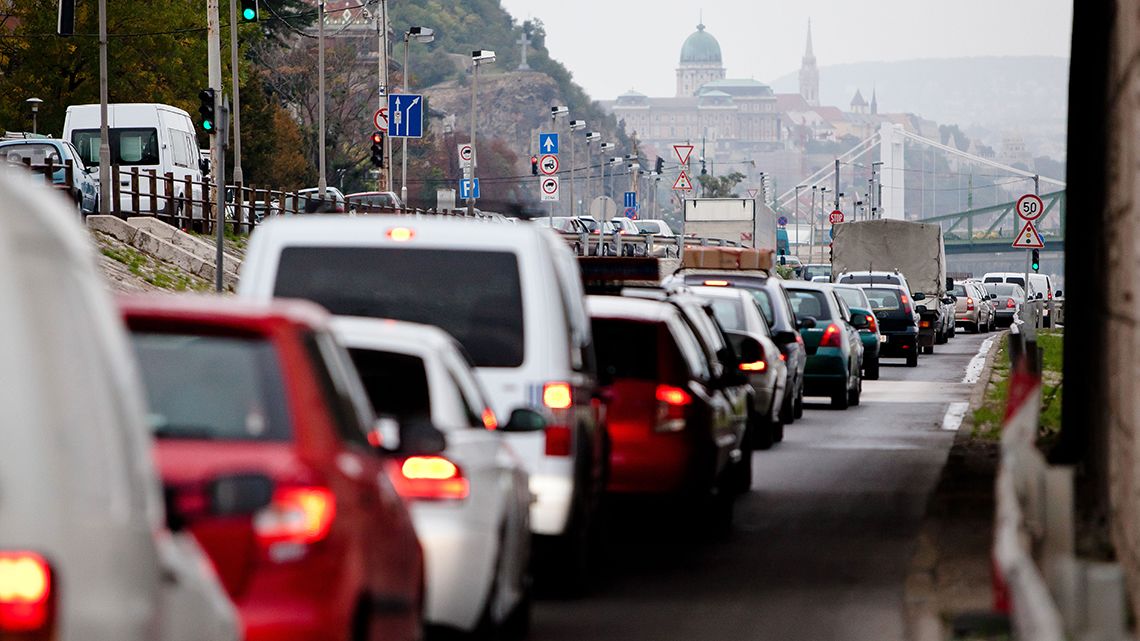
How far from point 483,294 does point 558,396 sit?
58cm

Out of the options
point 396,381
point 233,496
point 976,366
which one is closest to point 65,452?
point 233,496

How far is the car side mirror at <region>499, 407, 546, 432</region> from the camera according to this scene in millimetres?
9703

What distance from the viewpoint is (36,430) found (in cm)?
381

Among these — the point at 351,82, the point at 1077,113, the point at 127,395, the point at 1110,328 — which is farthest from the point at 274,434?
the point at 351,82

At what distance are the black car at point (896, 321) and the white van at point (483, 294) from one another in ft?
103

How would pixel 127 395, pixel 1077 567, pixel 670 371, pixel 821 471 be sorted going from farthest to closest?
pixel 821 471 < pixel 670 371 < pixel 1077 567 < pixel 127 395

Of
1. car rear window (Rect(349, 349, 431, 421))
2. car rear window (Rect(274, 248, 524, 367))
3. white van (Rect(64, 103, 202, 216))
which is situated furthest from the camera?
white van (Rect(64, 103, 202, 216))

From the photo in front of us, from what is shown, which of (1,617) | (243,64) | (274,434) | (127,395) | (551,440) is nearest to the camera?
(1,617)

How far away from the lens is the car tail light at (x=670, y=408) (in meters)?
13.5

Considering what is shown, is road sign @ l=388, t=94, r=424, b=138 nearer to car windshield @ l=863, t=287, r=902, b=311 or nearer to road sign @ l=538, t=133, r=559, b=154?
road sign @ l=538, t=133, r=559, b=154

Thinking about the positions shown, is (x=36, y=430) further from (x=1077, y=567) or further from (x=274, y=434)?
(x=1077, y=567)

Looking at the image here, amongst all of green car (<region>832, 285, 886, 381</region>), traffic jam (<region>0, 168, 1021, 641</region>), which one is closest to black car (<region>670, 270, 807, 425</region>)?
traffic jam (<region>0, 168, 1021, 641</region>)

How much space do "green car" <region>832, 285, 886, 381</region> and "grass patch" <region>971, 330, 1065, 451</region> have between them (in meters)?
1.80

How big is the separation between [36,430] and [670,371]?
9.90 metres
